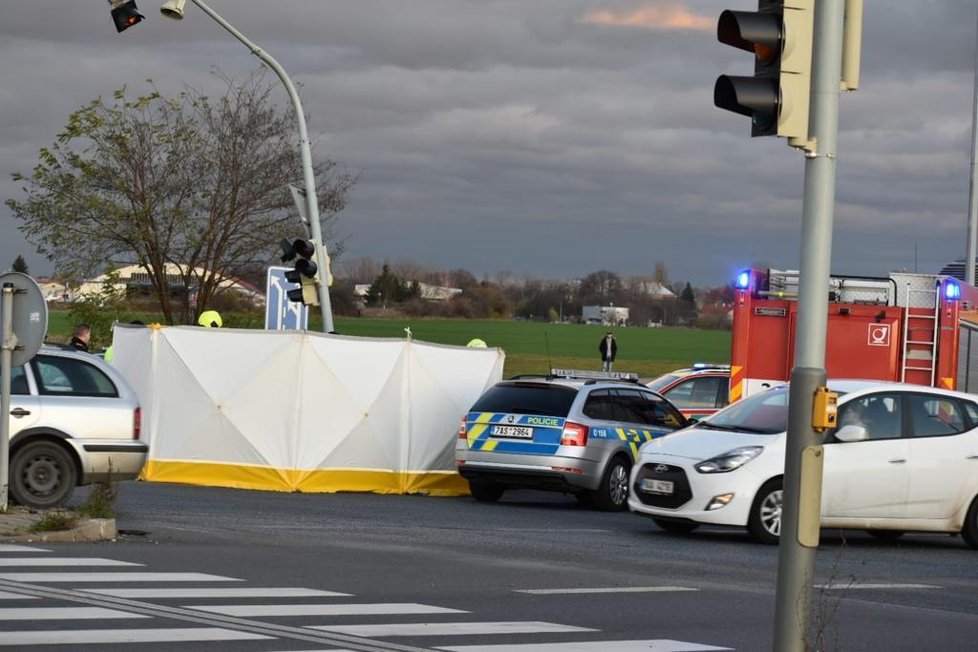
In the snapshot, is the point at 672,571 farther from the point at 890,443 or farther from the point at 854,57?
the point at 854,57

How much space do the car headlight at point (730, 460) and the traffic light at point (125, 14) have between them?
9558mm

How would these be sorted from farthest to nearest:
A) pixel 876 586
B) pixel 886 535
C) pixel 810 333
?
pixel 886 535 < pixel 876 586 < pixel 810 333

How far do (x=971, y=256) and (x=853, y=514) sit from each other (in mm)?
17420

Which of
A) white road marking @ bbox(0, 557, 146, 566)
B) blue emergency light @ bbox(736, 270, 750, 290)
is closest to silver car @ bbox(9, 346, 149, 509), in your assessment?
white road marking @ bbox(0, 557, 146, 566)

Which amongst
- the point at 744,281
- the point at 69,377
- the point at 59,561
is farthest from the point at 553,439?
the point at 59,561

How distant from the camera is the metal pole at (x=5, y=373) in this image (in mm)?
14453

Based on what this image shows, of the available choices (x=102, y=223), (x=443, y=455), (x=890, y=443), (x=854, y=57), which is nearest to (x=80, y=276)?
(x=102, y=223)

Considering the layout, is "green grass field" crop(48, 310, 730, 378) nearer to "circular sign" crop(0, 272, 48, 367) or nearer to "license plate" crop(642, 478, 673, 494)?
"license plate" crop(642, 478, 673, 494)

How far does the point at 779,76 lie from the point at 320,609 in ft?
15.0

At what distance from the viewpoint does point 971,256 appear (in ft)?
105

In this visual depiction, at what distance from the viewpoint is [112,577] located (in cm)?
1114

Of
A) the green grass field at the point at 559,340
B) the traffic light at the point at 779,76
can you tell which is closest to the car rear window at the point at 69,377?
the traffic light at the point at 779,76

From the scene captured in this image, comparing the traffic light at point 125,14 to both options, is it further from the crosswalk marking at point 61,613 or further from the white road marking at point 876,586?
the crosswalk marking at point 61,613

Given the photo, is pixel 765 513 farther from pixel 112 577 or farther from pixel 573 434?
pixel 112 577
